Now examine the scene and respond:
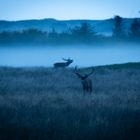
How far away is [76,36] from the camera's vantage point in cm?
8062

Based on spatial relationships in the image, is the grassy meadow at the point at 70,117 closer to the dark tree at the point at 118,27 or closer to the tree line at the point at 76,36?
the tree line at the point at 76,36

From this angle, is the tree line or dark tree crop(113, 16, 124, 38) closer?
the tree line

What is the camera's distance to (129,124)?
339 inches

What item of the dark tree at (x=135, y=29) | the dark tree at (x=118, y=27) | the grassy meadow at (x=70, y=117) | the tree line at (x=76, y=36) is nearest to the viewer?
the grassy meadow at (x=70, y=117)

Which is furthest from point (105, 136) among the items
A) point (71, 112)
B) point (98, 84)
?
point (98, 84)

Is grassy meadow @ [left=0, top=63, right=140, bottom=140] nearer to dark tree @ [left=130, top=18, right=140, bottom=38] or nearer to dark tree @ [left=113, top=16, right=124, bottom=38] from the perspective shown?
dark tree @ [left=130, top=18, right=140, bottom=38]

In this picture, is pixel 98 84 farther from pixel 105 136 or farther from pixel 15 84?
pixel 105 136

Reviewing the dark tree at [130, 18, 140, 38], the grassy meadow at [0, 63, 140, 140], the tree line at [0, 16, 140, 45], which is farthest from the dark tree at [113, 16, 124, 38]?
the grassy meadow at [0, 63, 140, 140]

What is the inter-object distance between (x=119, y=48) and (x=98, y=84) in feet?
218

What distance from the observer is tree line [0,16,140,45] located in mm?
79125

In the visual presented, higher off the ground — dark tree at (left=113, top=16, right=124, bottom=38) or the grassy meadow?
dark tree at (left=113, top=16, right=124, bottom=38)

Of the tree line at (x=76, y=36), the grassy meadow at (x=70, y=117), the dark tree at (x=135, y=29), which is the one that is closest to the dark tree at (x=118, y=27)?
the tree line at (x=76, y=36)

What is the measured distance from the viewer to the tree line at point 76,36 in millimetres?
79125

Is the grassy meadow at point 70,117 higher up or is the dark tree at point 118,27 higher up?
the dark tree at point 118,27
